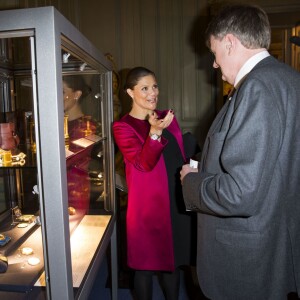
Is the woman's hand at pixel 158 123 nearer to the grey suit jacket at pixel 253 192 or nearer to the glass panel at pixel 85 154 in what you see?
the glass panel at pixel 85 154

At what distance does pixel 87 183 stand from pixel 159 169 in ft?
1.33

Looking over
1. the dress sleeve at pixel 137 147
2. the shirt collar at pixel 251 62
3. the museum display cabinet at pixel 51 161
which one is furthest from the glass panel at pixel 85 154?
the shirt collar at pixel 251 62

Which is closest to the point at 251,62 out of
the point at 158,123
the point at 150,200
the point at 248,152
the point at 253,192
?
the point at 248,152

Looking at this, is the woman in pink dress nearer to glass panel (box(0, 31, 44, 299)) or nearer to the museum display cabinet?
the museum display cabinet

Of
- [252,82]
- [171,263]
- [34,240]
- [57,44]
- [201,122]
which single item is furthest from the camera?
[201,122]

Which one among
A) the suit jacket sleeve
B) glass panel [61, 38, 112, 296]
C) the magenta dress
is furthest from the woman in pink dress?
the suit jacket sleeve

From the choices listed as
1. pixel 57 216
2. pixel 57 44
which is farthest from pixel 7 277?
pixel 57 44

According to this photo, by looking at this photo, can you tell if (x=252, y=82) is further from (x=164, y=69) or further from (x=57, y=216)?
(x=164, y=69)

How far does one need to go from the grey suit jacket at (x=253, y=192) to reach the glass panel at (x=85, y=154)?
0.49 m

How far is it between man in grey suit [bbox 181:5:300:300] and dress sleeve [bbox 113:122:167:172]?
18.0 inches

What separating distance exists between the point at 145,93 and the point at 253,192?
1.10 m

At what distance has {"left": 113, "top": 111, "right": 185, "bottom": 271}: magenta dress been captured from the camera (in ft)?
6.17

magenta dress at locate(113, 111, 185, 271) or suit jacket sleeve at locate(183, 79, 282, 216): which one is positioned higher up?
suit jacket sleeve at locate(183, 79, 282, 216)

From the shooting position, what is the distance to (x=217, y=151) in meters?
1.19
